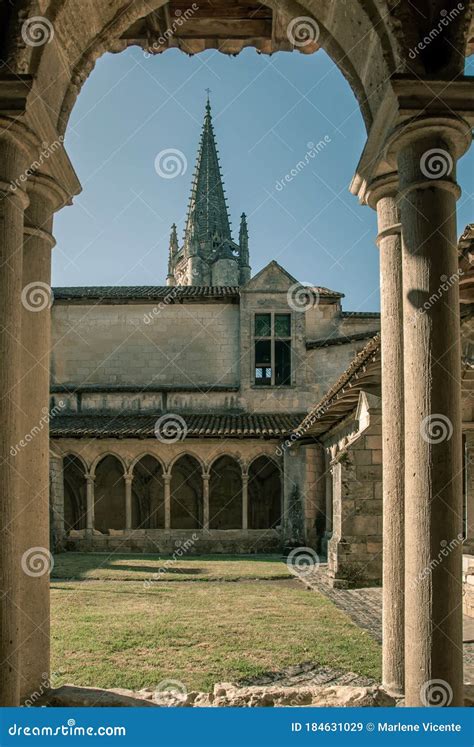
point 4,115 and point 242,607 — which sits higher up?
point 4,115

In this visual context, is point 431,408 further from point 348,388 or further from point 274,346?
point 274,346

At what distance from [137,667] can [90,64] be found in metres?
4.36

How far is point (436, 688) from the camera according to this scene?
325 centimetres

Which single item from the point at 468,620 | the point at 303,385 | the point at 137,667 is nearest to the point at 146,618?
the point at 137,667

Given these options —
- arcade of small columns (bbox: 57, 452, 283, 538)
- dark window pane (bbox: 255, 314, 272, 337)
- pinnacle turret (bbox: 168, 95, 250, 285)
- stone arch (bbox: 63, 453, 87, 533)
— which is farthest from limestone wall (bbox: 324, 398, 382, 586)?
pinnacle turret (bbox: 168, 95, 250, 285)

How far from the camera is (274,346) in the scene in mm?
21656

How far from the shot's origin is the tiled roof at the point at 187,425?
1864 cm

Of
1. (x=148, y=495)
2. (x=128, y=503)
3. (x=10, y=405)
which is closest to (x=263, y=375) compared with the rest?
(x=148, y=495)

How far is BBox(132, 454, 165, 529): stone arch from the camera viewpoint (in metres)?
22.8

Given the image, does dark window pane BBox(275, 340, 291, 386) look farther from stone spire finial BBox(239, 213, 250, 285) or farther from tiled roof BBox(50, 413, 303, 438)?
stone spire finial BBox(239, 213, 250, 285)

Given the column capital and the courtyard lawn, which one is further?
the courtyard lawn

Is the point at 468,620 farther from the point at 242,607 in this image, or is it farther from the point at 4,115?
the point at 4,115

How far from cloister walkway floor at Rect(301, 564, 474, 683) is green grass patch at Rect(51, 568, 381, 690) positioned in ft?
0.67

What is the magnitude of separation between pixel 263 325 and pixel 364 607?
13.4 m
